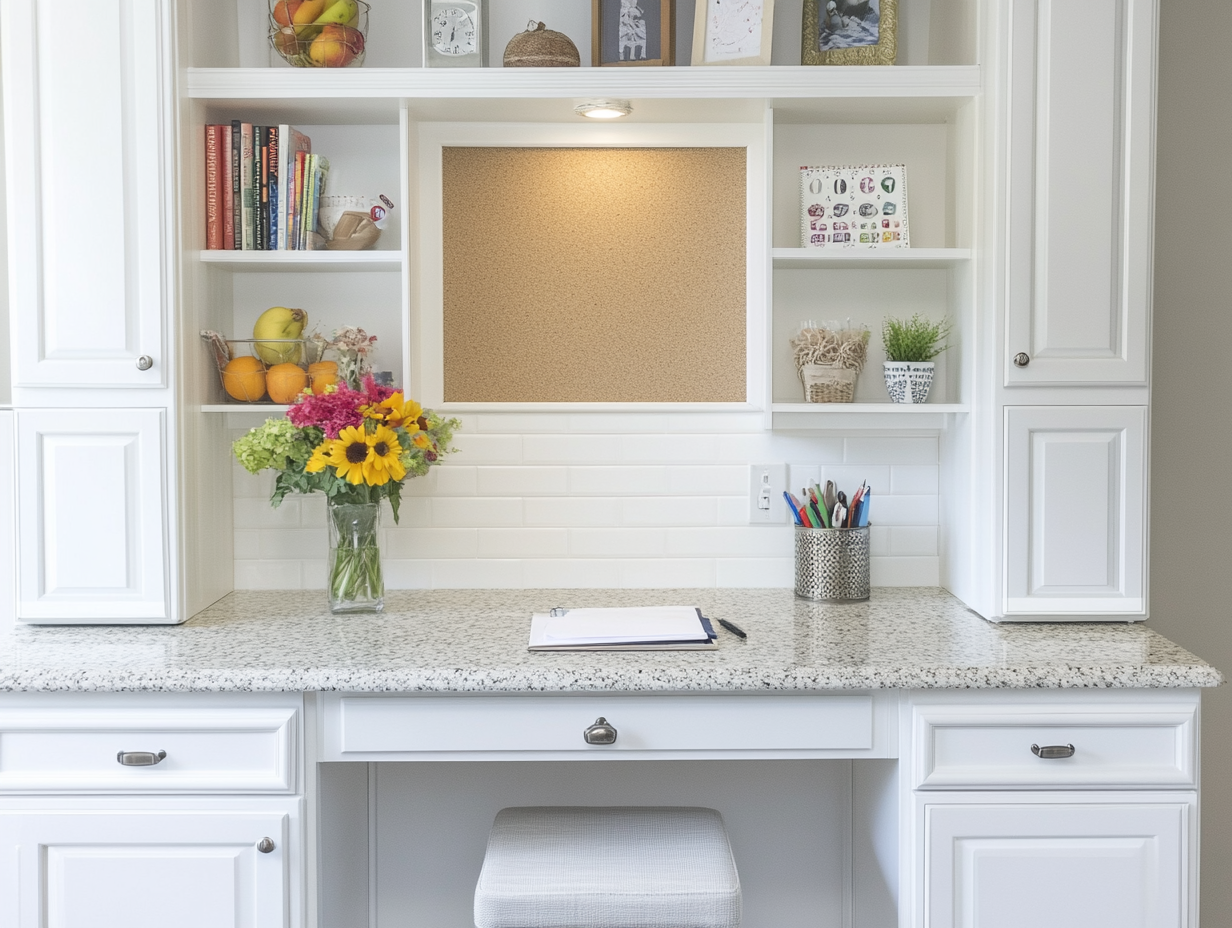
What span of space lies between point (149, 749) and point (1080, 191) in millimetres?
1831

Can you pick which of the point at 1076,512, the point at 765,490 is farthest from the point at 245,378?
the point at 1076,512

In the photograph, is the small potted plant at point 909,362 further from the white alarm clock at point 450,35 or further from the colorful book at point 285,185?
the colorful book at point 285,185

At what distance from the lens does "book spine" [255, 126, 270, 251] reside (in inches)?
78.7

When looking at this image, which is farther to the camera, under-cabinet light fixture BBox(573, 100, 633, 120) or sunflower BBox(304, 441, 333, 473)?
under-cabinet light fixture BBox(573, 100, 633, 120)

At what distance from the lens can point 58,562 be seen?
1880 mm

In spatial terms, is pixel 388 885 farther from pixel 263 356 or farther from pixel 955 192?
pixel 955 192

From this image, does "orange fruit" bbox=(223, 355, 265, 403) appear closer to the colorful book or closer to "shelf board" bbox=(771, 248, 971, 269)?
the colorful book

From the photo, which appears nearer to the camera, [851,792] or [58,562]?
[58,562]

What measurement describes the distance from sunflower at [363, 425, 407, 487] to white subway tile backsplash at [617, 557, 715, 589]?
587 millimetres

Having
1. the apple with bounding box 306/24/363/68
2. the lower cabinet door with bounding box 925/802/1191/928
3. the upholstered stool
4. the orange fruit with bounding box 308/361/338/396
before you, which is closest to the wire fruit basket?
the apple with bounding box 306/24/363/68

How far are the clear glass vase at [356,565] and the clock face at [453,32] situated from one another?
0.90 metres

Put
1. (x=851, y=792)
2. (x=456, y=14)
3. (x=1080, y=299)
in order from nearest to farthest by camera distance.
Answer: (x=1080, y=299)
(x=456, y=14)
(x=851, y=792)

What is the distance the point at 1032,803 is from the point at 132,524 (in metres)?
1.63

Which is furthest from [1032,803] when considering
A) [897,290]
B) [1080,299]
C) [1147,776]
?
[897,290]
